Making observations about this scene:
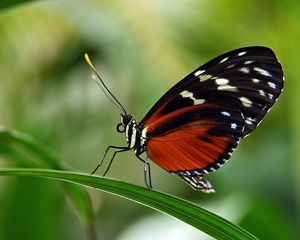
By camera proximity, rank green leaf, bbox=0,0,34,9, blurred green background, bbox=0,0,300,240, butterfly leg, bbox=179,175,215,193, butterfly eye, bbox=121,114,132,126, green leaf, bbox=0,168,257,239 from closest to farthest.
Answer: green leaf, bbox=0,168,257,239 → green leaf, bbox=0,0,34,9 → butterfly leg, bbox=179,175,215,193 → butterfly eye, bbox=121,114,132,126 → blurred green background, bbox=0,0,300,240

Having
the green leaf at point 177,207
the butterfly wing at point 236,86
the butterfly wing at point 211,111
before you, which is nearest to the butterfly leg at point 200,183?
the butterfly wing at point 211,111

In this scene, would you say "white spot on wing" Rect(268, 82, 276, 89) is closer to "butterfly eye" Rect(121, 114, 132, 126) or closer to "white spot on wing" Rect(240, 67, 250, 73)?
"white spot on wing" Rect(240, 67, 250, 73)

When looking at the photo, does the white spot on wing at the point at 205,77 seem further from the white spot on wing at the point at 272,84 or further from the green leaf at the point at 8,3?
the green leaf at the point at 8,3

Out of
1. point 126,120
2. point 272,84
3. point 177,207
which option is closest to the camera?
point 177,207

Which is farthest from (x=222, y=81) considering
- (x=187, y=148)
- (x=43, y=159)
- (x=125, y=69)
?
(x=125, y=69)

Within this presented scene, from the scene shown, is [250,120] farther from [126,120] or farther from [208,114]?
[126,120]

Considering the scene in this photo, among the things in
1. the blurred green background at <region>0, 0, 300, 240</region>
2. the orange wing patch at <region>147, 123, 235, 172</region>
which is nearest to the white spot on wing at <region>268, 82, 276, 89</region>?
the orange wing patch at <region>147, 123, 235, 172</region>

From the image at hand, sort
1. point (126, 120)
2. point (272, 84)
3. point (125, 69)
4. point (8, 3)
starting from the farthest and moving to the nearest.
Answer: point (125, 69)
point (126, 120)
point (272, 84)
point (8, 3)

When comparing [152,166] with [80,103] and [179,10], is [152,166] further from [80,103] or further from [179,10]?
[179,10]
